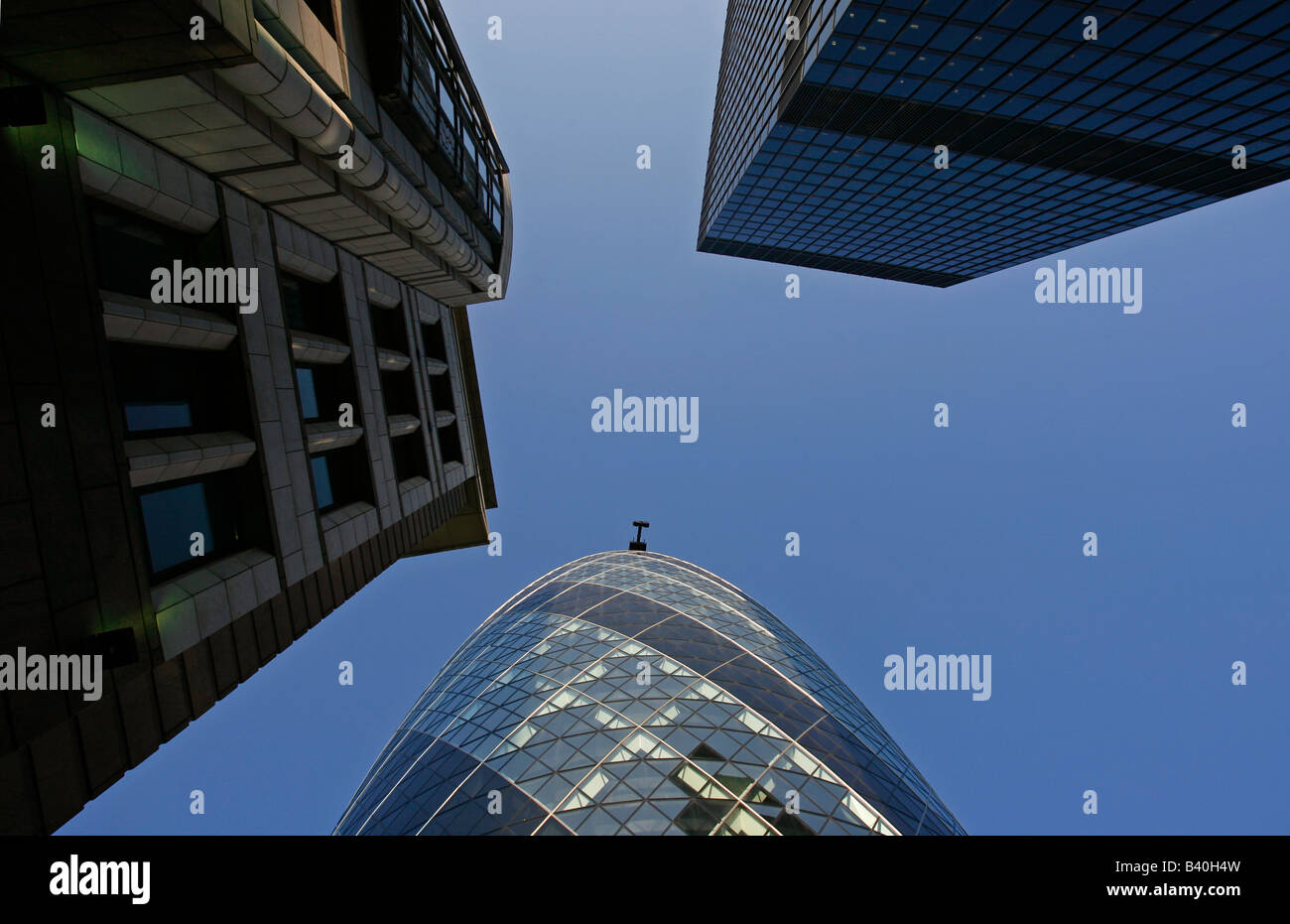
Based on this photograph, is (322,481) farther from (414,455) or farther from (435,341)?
(435,341)

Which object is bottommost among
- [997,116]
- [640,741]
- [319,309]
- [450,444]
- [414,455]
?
[640,741]

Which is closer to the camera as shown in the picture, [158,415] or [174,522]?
[174,522]

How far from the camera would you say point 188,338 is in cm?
1087

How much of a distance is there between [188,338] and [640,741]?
2567 centimetres

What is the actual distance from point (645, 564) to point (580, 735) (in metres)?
29.1

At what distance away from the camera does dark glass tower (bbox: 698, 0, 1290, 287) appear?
1040 inches

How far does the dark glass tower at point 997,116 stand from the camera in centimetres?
2641

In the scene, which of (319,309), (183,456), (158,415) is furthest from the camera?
(319,309)

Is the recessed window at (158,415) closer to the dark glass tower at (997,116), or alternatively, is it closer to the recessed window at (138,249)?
the recessed window at (138,249)

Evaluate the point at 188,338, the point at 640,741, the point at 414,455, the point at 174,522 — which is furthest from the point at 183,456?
the point at 640,741

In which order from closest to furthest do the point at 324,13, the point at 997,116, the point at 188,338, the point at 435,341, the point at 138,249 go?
the point at 138,249 < the point at 188,338 < the point at 324,13 < the point at 435,341 < the point at 997,116

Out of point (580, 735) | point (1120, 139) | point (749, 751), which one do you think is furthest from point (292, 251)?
point (1120, 139)

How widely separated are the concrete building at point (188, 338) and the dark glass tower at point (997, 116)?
982 inches
